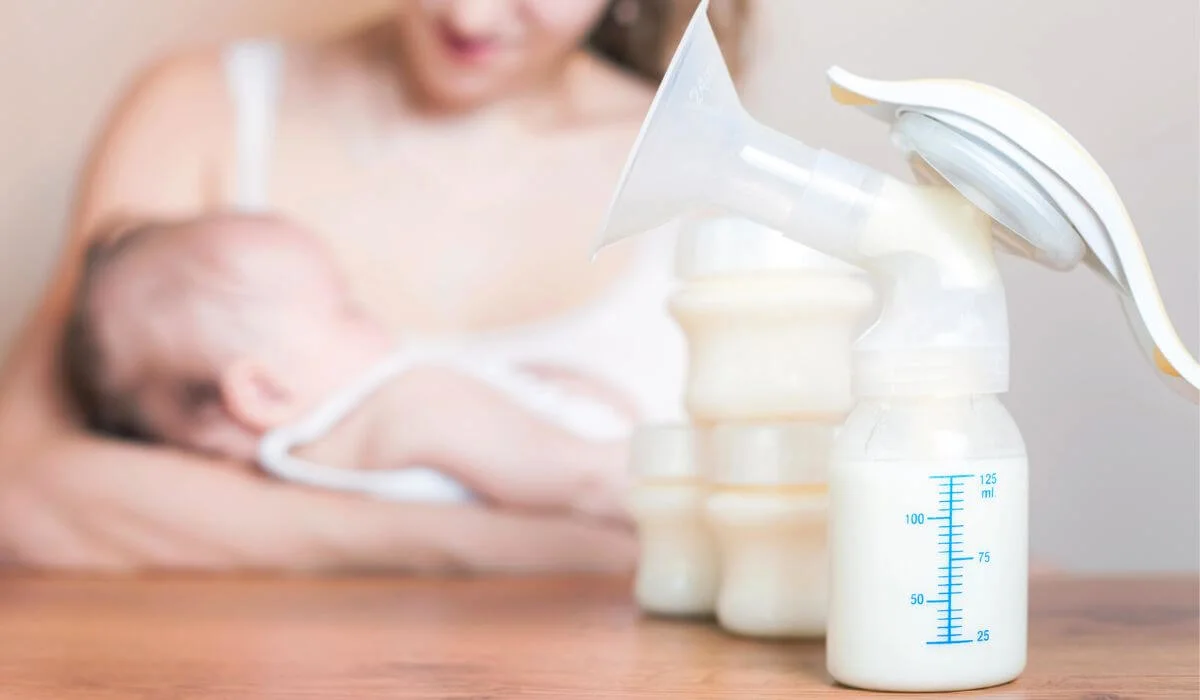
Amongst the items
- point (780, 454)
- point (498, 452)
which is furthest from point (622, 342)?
point (780, 454)

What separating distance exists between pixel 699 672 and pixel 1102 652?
203mm

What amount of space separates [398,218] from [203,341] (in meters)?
0.24

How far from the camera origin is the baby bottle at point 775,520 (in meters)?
0.63

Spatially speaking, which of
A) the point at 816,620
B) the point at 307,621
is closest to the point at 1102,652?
the point at 816,620

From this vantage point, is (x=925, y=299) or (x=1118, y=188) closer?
(x=925, y=299)

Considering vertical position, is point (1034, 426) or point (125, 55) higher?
point (125, 55)

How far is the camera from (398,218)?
1.20 meters

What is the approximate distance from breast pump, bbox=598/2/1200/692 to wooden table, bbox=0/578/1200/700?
37 mm

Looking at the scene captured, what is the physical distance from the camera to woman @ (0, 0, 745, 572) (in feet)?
3.42

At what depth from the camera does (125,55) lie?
1.41m

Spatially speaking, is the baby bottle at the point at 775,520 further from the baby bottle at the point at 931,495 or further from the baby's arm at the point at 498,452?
the baby's arm at the point at 498,452

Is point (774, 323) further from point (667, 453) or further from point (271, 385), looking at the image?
point (271, 385)

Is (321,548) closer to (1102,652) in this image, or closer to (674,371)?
(674,371)

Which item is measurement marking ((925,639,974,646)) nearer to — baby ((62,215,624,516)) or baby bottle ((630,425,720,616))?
baby bottle ((630,425,720,616))
